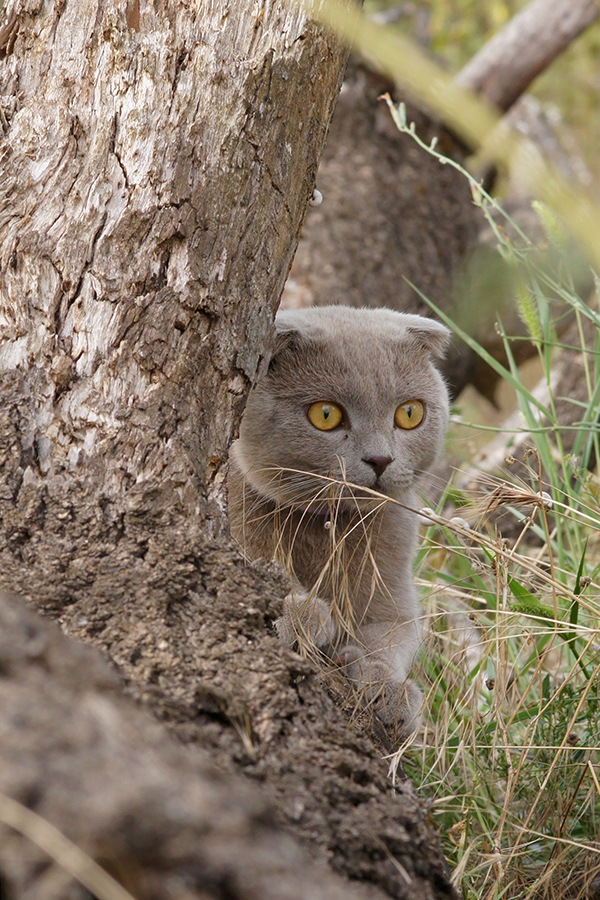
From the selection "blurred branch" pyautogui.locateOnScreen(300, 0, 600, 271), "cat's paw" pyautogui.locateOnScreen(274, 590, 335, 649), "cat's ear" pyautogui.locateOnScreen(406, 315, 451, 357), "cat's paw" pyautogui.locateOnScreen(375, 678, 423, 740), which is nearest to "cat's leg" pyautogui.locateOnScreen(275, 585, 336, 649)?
"cat's paw" pyautogui.locateOnScreen(274, 590, 335, 649)

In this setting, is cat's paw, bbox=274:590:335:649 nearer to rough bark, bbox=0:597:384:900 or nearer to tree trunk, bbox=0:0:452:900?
tree trunk, bbox=0:0:452:900

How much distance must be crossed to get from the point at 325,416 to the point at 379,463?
17cm

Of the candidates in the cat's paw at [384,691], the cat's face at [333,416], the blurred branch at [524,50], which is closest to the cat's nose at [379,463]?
the cat's face at [333,416]

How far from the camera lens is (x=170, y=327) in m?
1.24

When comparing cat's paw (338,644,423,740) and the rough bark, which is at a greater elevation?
the rough bark

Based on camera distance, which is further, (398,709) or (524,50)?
(524,50)

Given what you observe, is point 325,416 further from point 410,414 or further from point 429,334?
point 429,334

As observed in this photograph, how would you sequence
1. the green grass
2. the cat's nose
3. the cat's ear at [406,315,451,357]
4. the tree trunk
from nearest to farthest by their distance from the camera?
the tree trunk
the green grass
the cat's nose
the cat's ear at [406,315,451,357]

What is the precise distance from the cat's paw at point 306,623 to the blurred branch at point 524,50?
10.8 ft

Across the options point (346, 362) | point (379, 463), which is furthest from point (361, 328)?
point (379, 463)

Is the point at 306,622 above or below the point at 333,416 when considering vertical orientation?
below

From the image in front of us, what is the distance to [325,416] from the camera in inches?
71.4

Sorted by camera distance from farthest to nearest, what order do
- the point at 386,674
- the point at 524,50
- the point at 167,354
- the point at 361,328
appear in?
1. the point at 524,50
2. the point at 361,328
3. the point at 386,674
4. the point at 167,354

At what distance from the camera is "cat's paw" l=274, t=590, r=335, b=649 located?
156 cm
